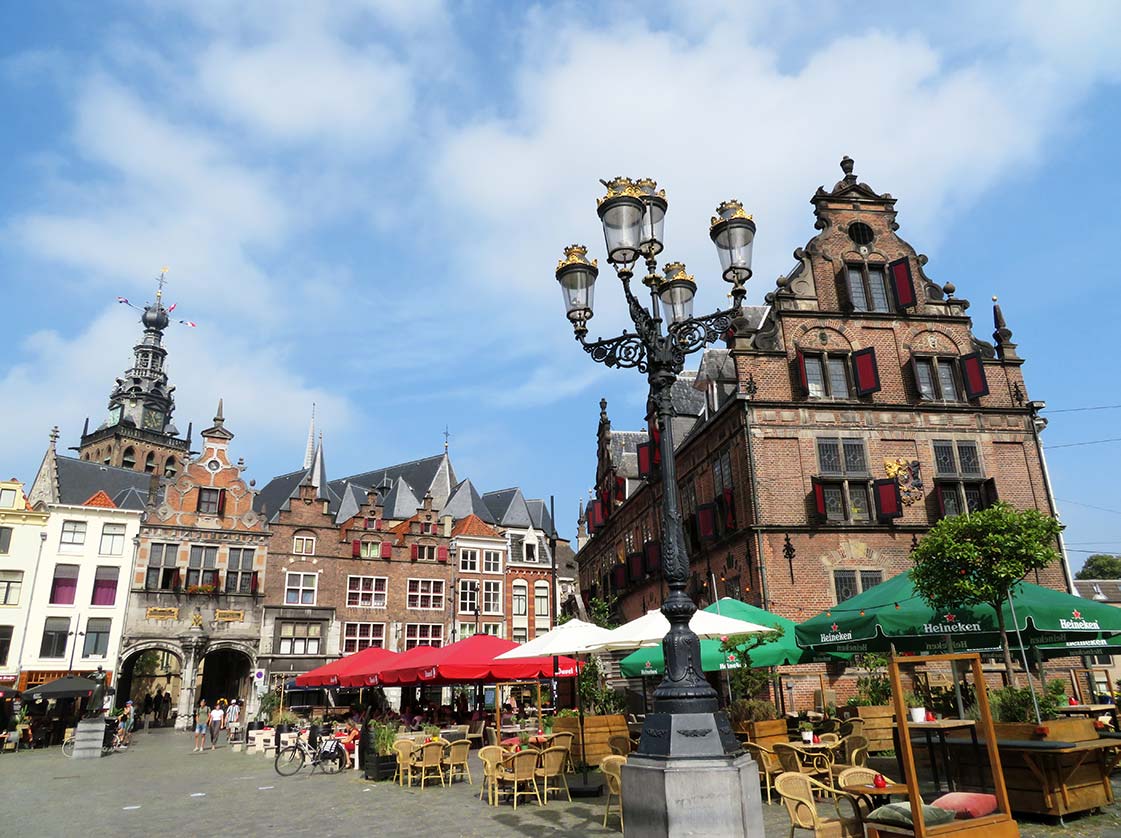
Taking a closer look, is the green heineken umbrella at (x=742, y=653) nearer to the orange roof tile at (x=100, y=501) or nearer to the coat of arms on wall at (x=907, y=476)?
the coat of arms on wall at (x=907, y=476)

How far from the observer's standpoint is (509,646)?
57.7ft

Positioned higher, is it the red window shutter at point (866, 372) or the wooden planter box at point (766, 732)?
the red window shutter at point (866, 372)

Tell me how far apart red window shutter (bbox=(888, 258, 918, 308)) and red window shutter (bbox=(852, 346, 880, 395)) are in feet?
6.91

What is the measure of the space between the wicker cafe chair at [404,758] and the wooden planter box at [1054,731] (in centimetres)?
936

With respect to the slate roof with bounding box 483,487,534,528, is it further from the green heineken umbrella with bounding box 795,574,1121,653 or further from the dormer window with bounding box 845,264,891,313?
the green heineken umbrella with bounding box 795,574,1121,653

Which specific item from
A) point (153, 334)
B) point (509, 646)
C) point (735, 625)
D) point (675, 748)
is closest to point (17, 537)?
point (509, 646)

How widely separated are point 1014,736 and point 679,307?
629 cm

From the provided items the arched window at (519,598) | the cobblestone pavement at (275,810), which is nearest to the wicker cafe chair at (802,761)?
the cobblestone pavement at (275,810)

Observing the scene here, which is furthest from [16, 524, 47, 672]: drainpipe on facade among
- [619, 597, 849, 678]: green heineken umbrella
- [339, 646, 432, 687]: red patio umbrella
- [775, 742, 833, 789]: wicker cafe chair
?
[775, 742, 833, 789]: wicker cafe chair

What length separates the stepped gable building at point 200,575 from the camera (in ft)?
113

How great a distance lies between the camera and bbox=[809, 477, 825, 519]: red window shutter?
2039 cm

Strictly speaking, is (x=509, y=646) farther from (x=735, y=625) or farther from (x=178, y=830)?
(x=178, y=830)

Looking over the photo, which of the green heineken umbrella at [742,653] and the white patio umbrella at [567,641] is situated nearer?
the white patio umbrella at [567,641]

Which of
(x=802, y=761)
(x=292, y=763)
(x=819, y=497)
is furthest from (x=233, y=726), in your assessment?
(x=802, y=761)
